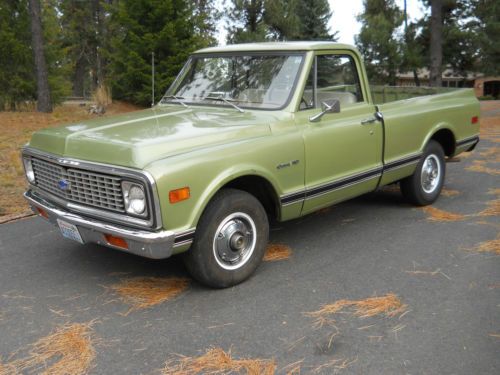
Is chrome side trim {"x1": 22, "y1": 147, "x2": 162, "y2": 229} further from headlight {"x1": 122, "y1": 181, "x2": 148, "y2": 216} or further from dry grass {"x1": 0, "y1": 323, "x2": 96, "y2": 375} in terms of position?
dry grass {"x1": 0, "y1": 323, "x2": 96, "y2": 375}

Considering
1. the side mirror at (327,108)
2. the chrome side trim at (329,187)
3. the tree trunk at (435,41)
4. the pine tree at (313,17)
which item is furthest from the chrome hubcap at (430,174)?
the pine tree at (313,17)

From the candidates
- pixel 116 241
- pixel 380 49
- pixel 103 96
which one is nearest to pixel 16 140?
pixel 103 96

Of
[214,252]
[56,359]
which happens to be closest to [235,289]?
[214,252]

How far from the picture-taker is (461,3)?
31328 mm

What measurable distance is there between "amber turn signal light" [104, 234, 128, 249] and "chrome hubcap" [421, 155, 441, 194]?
3862 millimetres

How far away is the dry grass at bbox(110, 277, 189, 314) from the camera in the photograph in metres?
3.89

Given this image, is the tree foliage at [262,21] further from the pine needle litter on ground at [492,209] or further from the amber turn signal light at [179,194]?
the amber turn signal light at [179,194]

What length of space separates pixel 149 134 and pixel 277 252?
1.71 meters

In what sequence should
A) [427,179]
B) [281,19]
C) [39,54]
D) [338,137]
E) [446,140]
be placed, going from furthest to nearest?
[281,19] → [39,54] → [446,140] → [427,179] → [338,137]

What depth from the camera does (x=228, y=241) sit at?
13.1ft

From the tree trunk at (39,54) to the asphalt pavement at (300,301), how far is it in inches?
358

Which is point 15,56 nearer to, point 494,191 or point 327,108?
point 327,108

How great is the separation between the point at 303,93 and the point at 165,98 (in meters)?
1.55

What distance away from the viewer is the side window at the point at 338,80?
490cm
